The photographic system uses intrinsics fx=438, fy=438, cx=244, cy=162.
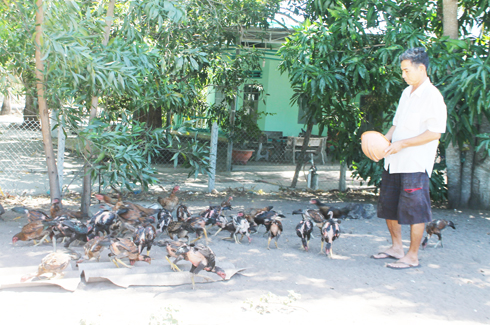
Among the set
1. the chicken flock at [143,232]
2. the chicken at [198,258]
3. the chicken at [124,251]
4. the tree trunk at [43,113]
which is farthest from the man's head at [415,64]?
the tree trunk at [43,113]

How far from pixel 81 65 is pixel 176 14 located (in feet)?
4.21

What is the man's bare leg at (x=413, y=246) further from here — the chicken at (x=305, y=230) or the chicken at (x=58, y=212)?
the chicken at (x=58, y=212)

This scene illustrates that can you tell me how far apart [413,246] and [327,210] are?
1987mm

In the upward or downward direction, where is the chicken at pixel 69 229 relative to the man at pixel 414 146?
downward

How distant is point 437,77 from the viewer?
6.92 m

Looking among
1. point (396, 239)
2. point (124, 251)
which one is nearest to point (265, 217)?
point (396, 239)

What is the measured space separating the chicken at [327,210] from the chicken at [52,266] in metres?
3.91

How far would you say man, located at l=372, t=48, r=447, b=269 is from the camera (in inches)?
180

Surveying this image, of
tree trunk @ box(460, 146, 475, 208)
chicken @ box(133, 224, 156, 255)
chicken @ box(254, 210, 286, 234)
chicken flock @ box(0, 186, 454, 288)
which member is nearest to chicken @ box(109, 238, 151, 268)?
chicken flock @ box(0, 186, 454, 288)

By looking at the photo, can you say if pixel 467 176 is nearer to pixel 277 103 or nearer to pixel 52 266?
pixel 52 266

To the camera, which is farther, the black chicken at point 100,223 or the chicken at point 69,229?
the black chicken at point 100,223

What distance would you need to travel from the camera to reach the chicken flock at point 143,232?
4078 millimetres

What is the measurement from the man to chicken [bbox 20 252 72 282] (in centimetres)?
338

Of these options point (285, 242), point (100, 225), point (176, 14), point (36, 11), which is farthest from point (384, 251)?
point (36, 11)
